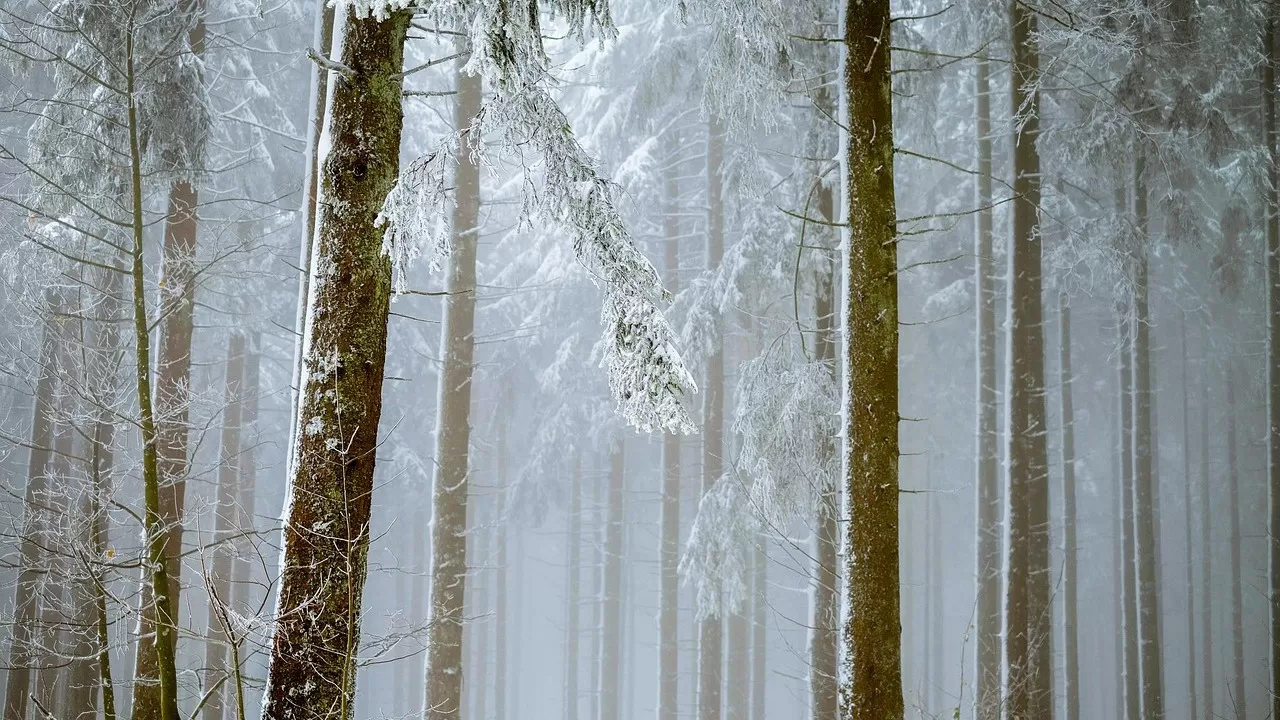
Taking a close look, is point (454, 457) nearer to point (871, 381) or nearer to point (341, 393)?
point (341, 393)

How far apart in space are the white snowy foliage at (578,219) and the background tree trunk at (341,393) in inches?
13.1

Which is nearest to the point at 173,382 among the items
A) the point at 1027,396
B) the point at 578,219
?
the point at 578,219

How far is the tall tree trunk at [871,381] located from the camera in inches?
183

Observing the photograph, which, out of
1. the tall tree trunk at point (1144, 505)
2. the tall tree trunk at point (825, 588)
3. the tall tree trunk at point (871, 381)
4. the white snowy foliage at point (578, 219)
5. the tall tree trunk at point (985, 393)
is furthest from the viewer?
the tall tree trunk at point (1144, 505)

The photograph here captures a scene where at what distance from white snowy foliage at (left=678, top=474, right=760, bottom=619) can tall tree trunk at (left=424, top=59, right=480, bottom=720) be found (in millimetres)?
3722

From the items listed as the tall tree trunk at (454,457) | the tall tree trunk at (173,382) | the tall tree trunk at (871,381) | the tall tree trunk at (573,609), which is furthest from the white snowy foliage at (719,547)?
the tall tree trunk at (573,609)

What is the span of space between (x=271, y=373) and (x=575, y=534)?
9256 mm

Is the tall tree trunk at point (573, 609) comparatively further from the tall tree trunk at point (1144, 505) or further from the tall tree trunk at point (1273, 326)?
the tall tree trunk at point (1273, 326)

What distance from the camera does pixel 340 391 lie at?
13.4ft

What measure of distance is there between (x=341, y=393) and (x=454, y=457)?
3.94 metres

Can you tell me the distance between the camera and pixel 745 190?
8.86m

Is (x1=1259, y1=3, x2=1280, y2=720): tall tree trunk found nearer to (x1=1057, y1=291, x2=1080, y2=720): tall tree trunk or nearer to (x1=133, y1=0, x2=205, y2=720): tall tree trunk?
(x1=1057, y1=291, x2=1080, y2=720): tall tree trunk

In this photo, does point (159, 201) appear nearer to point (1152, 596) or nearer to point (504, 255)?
point (504, 255)

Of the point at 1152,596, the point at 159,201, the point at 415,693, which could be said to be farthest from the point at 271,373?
the point at 1152,596
